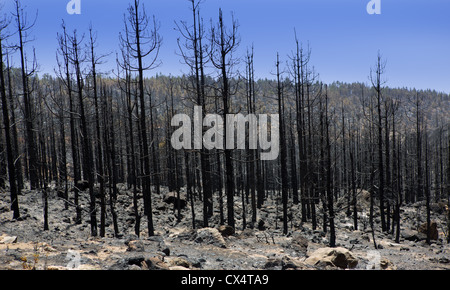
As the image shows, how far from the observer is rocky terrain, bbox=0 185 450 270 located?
6.30 meters

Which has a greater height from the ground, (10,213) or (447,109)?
(447,109)

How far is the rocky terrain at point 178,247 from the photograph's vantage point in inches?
248

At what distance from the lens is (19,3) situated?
13.0m

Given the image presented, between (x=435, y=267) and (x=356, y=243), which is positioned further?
(x=356, y=243)

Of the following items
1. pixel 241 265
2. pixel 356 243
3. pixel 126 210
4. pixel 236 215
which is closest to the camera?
pixel 241 265

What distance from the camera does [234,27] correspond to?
1122 cm

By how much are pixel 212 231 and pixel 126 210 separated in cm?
1292

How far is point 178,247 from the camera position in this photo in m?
9.23

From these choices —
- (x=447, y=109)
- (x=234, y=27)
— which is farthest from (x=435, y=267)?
(x=447, y=109)
